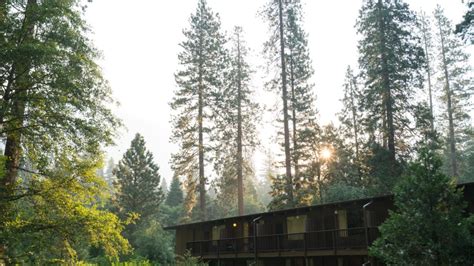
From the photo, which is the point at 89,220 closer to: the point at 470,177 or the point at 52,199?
the point at 52,199

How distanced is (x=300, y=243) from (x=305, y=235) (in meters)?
Answer: 1.35

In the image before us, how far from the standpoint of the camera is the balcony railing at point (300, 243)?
1927 centimetres

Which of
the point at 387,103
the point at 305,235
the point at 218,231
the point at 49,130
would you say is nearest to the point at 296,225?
the point at 305,235

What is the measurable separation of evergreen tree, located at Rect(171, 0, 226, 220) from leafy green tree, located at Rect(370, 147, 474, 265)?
1001 inches

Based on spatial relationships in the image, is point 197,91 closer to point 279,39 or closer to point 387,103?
point 279,39

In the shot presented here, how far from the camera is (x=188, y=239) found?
1340 inches

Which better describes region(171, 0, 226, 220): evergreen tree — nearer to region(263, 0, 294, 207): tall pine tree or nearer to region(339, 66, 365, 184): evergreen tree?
region(263, 0, 294, 207): tall pine tree

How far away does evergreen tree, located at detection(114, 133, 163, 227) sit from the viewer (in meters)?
49.5

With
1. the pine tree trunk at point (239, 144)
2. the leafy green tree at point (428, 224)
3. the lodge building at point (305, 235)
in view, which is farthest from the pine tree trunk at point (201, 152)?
the leafy green tree at point (428, 224)

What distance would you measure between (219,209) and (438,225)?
182 feet

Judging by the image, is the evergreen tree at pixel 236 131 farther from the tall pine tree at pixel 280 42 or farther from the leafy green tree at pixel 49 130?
the leafy green tree at pixel 49 130

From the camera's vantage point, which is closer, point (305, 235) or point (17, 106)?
point (17, 106)

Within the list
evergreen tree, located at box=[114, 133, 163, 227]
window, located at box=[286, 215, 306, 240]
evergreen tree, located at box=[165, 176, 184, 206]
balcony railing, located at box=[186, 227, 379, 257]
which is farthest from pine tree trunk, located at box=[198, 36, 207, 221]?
evergreen tree, located at box=[165, 176, 184, 206]

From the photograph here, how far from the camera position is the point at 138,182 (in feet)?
166
